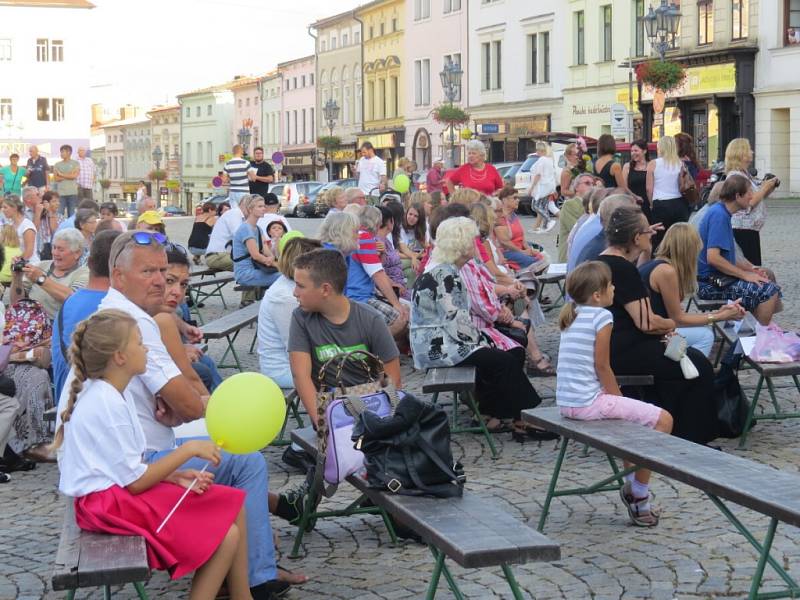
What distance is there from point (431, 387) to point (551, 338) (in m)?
4.60

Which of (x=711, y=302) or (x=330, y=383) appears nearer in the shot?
(x=330, y=383)

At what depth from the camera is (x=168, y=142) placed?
11662 cm

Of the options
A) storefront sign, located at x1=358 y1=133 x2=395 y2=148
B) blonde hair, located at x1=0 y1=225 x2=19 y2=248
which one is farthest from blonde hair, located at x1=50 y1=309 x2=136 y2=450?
storefront sign, located at x1=358 y1=133 x2=395 y2=148

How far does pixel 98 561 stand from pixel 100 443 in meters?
0.44

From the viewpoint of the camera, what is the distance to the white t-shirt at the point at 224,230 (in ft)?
52.3

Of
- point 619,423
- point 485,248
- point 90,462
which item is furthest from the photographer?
point 485,248

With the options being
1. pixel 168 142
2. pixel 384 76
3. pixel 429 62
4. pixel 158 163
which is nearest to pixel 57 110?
pixel 158 163

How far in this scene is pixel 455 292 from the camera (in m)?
8.38

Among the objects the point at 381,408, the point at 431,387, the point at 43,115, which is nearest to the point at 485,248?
the point at 431,387

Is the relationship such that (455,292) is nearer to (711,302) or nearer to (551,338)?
(711,302)

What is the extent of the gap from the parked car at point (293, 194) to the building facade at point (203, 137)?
49983 mm

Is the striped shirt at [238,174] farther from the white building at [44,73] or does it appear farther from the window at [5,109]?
the window at [5,109]

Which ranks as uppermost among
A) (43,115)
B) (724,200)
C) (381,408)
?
(43,115)

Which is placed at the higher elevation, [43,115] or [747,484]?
[43,115]
